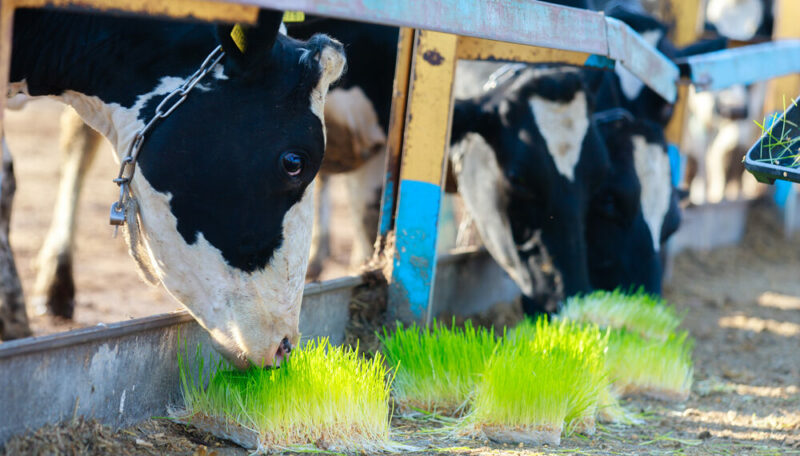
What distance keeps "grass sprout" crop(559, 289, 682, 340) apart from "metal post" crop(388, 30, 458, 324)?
606mm

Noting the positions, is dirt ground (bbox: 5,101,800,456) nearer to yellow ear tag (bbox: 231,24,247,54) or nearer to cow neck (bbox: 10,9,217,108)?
cow neck (bbox: 10,9,217,108)

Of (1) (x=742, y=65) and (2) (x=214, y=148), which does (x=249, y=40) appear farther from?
(1) (x=742, y=65)

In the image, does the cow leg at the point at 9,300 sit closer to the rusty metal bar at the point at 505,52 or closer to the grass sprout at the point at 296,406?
the grass sprout at the point at 296,406

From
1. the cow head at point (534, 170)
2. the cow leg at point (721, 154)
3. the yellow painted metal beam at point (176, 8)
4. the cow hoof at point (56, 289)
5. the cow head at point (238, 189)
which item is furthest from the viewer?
the cow leg at point (721, 154)

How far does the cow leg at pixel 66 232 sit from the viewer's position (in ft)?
15.6

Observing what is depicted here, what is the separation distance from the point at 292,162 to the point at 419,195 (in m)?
1.10

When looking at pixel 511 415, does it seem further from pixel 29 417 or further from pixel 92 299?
pixel 92 299

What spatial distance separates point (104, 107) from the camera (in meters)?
2.59

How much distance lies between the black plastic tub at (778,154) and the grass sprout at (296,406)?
1.18 metres

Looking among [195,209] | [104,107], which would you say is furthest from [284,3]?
[104,107]

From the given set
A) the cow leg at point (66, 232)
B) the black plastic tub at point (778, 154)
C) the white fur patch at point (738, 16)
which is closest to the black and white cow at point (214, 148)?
the black plastic tub at point (778, 154)

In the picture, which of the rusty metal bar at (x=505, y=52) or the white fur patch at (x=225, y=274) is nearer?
the white fur patch at (x=225, y=274)

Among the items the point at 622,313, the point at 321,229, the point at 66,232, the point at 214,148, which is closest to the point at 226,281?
the point at 214,148

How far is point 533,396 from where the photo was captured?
9.08 ft
